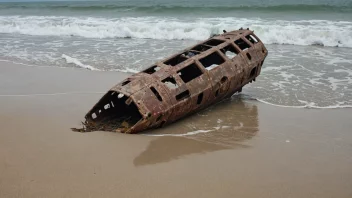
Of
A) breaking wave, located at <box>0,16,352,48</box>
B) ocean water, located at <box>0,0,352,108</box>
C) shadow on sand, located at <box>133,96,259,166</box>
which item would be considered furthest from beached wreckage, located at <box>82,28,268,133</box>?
breaking wave, located at <box>0,16,352,48</box>

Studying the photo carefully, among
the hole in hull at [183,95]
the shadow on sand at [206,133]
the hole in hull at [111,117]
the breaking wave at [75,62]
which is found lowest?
the shadow on sand at [206,133]

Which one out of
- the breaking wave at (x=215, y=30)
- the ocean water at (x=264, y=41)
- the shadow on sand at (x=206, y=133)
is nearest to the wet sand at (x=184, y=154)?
the shadow on sand at (x=206, y=133)

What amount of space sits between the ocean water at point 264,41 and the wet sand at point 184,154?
1.57m

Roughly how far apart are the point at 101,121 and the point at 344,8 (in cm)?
2542

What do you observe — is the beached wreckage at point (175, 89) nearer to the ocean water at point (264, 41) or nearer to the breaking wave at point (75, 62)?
the ocean water at point (264, 41)

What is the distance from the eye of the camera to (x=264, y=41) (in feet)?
62.4

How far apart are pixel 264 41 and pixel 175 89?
→ 1263 centimetres

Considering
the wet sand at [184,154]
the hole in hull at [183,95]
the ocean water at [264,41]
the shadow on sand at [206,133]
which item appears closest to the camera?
the wet sand at [184,154]

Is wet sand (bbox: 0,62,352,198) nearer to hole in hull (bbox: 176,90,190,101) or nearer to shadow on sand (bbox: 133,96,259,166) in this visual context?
shadow on sand (bbox: 133,96,259,166)

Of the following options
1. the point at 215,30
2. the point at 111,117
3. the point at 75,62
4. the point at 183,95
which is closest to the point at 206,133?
the point at 183,95

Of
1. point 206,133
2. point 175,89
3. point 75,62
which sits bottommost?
point 206,133

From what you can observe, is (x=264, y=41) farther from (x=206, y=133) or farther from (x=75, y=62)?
(x=206, y=133)

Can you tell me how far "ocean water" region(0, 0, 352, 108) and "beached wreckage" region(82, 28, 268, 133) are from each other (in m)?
1.16

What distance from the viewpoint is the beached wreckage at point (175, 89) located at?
7188 millimetres
